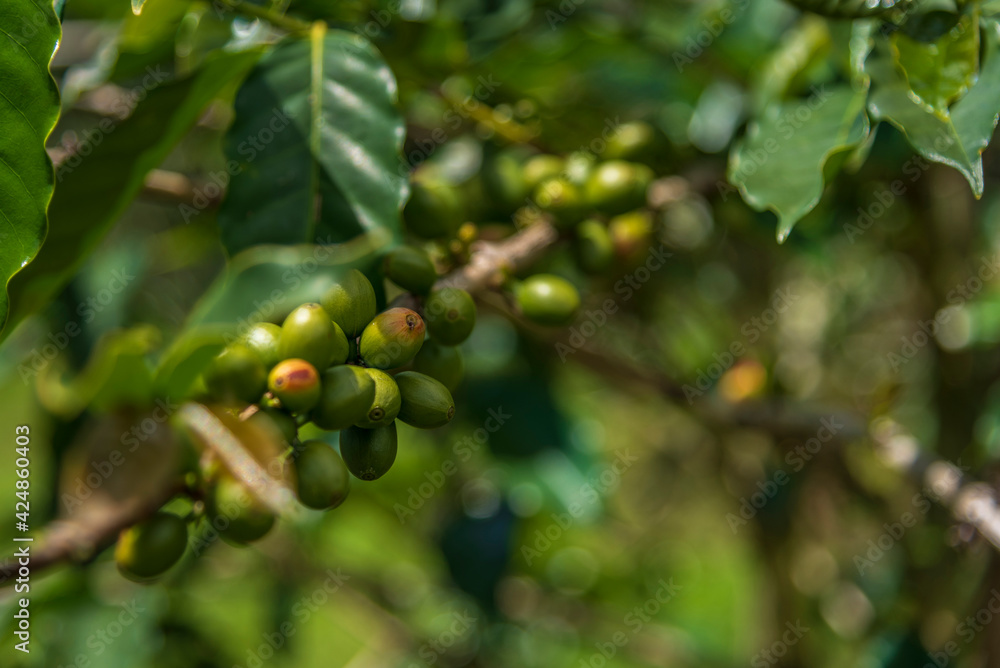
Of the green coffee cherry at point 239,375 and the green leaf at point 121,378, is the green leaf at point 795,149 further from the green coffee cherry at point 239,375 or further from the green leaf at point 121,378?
the green leaf at point 121,378

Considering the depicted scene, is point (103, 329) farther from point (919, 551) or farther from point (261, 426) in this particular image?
point (919, 551)

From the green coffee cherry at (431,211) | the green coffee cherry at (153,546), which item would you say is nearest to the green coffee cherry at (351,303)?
the green coffee cherry at (431,211)

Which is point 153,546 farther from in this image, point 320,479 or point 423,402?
point 423,402

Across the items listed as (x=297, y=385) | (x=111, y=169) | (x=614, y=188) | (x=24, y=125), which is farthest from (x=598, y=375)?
(x=24, y=125)

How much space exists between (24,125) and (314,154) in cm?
43

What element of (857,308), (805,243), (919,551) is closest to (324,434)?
(805,243)

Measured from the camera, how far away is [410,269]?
1173 mm

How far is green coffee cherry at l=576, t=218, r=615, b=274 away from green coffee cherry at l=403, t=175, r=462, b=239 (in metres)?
0.28

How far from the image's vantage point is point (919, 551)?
2377 mm

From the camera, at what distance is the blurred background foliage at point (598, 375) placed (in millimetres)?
1823

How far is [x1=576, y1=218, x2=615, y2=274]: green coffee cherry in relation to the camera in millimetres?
1536

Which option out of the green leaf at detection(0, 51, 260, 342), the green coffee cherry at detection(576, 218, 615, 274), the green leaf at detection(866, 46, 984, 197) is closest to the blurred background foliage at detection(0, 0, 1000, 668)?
the green leaf at detection(0, 51, 260, 342)

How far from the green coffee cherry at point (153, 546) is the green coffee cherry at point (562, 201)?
34.2 inches

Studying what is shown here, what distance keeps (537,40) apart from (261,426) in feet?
4.47
